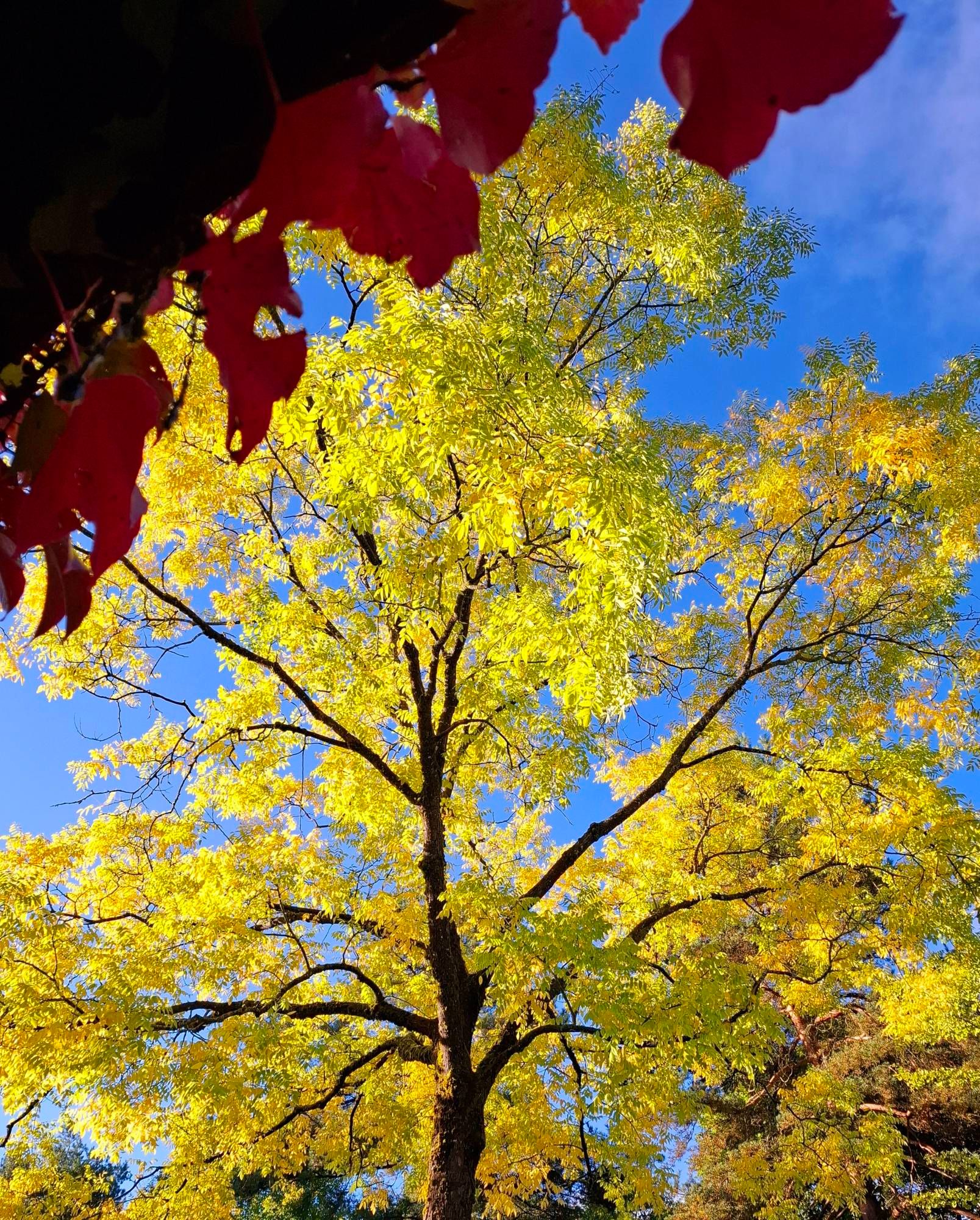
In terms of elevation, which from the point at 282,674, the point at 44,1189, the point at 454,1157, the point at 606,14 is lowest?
the point at 44,1189

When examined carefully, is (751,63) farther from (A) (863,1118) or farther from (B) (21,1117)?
(A) (863,1118)

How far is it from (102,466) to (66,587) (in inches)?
5.2

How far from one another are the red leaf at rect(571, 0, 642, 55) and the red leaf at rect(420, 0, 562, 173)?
48 mm

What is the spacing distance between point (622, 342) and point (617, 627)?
3.61 meters

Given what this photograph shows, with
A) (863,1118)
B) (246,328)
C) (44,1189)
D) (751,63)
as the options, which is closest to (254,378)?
(246,328)

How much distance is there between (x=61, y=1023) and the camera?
391 cm

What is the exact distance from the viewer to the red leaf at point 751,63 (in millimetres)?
304

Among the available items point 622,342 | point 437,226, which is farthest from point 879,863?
point 437,226

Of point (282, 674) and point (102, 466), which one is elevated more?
point (282, 674)

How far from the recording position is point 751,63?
31 centimetres

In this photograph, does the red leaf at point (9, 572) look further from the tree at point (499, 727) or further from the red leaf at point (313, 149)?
the tree at point (499, 727)

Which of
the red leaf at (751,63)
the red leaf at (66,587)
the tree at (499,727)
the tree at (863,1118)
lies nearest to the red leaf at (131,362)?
the red leaf at (66,587)

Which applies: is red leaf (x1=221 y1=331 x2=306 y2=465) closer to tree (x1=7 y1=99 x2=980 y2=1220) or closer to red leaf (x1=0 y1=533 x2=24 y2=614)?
red leaf (x1=0 y1=533 x2=24 y2=614)

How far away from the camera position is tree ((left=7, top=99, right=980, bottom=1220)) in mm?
3984
